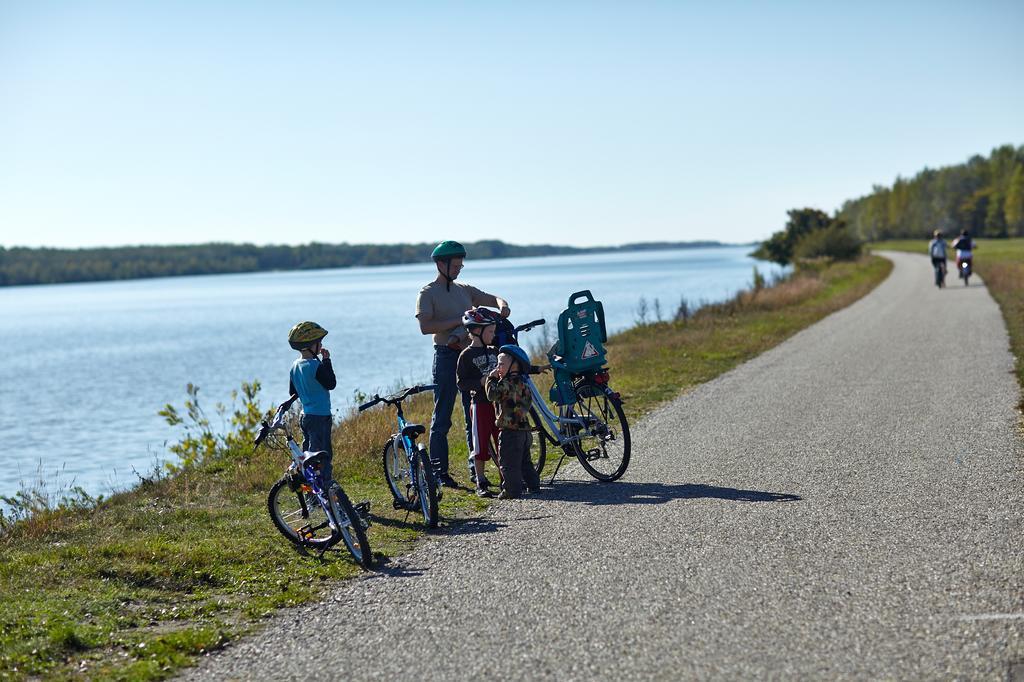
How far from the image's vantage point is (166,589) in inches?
259

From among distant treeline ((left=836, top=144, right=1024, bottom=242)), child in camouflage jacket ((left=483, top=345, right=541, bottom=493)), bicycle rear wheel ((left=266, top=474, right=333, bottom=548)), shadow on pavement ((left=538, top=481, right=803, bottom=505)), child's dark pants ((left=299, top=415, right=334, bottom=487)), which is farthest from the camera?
distant treeline ((left=836, top=144, right=1024, bottom=242))

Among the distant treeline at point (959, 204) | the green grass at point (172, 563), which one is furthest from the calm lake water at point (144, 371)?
the distant treeline at point (959, 204)

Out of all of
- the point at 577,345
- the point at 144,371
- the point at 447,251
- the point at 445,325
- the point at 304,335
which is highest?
the point at 447,251

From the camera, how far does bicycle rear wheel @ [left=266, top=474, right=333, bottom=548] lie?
734 centimetres

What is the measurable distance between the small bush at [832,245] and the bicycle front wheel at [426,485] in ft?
213

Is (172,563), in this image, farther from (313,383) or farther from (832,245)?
(832,245)

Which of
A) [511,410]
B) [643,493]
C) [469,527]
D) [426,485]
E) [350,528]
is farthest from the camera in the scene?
[511,410]

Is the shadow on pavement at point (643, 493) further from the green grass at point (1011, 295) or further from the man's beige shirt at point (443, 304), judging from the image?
the green grass at point (1011, 295)

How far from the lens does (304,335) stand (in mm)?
7465

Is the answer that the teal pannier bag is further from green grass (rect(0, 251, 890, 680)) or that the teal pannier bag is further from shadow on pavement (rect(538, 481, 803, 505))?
green grass (rect(0, 251, 890, 680))

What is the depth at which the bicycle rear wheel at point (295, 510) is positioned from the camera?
734 centimetres

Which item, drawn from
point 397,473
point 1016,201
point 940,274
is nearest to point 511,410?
point 397,473

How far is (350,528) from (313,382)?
48.4 inches

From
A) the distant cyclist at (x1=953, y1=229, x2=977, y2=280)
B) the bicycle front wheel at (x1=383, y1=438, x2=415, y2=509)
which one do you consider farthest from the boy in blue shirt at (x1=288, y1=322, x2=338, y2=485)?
the distant cyclist at (x1=953, y1=229, x2=977, y2=280)
